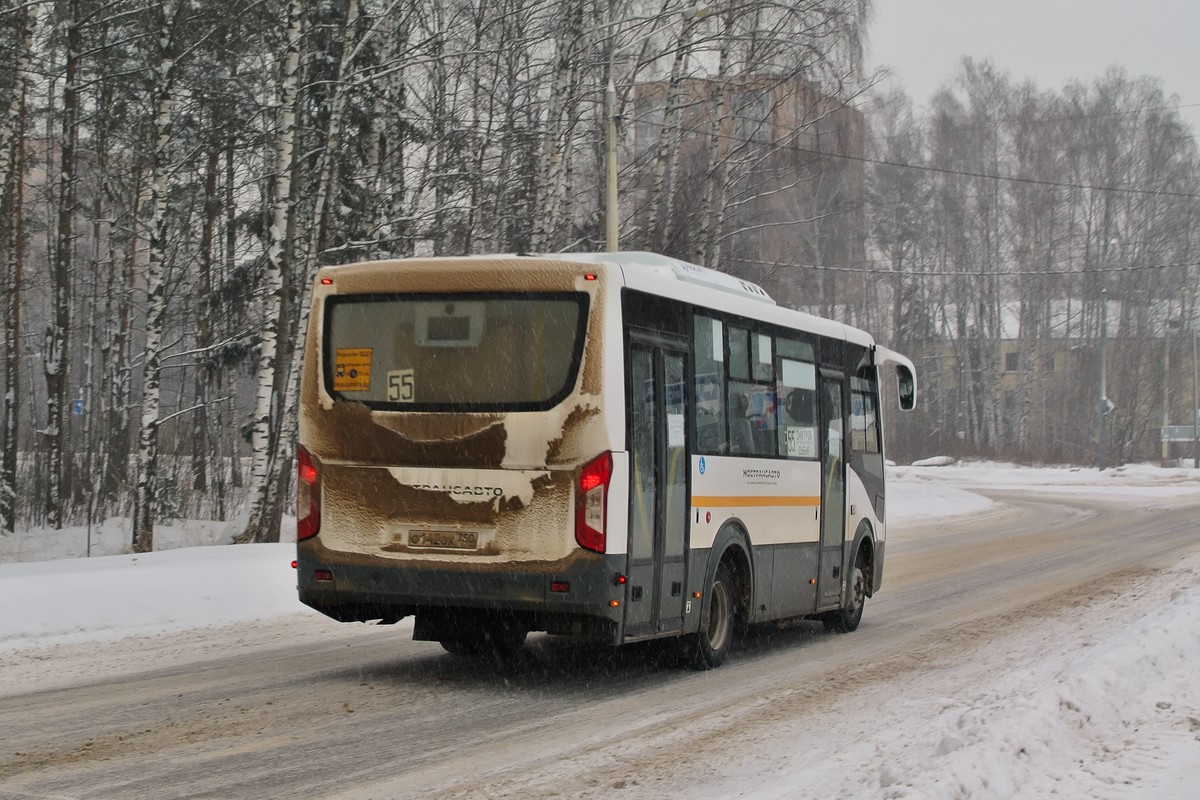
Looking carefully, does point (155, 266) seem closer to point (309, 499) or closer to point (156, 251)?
point (156, 251)

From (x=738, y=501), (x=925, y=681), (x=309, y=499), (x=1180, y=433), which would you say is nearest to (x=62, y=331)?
(x=309, y=499)

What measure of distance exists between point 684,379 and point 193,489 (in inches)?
829

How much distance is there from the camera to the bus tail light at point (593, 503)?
30.0ft

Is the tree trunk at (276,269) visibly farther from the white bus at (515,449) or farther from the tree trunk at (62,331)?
the white bus at (515,449)

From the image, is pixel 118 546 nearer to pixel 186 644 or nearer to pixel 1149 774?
pixel 186 644

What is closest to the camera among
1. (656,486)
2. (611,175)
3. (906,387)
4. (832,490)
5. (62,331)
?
(656,486)

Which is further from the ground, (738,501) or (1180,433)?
(1180,433)

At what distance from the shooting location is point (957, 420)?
258 feet

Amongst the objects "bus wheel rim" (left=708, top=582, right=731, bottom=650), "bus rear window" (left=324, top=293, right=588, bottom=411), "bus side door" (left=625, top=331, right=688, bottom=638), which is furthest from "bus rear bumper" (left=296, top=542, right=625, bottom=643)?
"bus wheel rim" (left=708, top=582, right=731, bottom=650)

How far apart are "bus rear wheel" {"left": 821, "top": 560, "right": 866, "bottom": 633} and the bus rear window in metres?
5.56

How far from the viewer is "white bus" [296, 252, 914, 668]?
30.2 feet

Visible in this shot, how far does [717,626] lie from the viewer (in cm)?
1111

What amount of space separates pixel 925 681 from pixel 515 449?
3.38 m

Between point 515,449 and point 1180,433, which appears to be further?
point 1180,433
